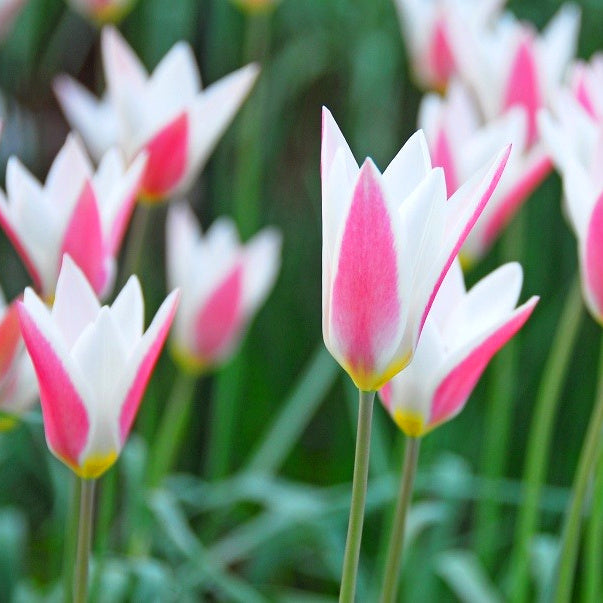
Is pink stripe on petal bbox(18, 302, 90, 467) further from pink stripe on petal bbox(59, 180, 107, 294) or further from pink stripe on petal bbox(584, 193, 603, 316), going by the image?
pink stripe on petal bbox(584, 193, 603, 316)

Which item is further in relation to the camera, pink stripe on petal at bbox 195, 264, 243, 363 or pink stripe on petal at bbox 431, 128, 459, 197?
pink stripe on petal at bbox 195, 264, 243, 363

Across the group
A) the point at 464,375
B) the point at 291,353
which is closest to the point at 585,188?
the point at 464,375

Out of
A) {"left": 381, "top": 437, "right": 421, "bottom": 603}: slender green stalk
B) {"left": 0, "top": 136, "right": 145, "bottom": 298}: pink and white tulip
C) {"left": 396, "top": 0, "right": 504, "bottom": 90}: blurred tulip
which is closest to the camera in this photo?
{"left": 381, "top": 437, "right": 421, "bottom": 603}: slender green stalk

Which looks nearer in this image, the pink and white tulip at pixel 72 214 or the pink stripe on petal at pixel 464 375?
the pink stripe on petal at pixel 464 375

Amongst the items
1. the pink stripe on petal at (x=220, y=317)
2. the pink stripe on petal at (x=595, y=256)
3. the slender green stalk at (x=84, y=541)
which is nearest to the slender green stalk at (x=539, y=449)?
the pink stripe on petal at (x=595, y=256)

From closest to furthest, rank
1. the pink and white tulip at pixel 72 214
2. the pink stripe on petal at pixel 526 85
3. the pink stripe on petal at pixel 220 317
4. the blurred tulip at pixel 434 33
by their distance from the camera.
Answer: the pink and white tulip at pixel 72 214 < the pink stripe on petal at pixel 526 85 < the pink stripe on petal at pixel 220 317 < the blurred tulip at pixel 434 33

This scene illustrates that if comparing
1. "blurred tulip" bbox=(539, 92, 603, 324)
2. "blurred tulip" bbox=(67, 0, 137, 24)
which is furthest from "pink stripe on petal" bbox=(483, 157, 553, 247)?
"blurred tulip" bbox=(67, 0, 137, 24)

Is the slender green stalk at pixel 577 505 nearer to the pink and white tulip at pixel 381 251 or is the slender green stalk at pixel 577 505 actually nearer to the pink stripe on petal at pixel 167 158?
the pink and white tulip at pixel 381 251

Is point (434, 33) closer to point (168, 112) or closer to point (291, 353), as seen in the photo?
point (168, 112)
